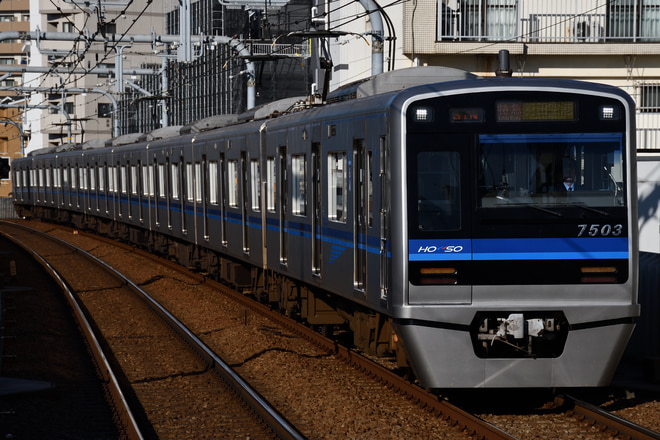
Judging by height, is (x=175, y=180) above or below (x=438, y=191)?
below

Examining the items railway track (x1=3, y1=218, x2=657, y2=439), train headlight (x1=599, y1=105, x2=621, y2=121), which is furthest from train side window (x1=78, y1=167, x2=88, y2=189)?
train headlight (x1=599, y1=105, x2=621, y2=121)

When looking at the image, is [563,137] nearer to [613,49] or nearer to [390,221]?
[390,221]

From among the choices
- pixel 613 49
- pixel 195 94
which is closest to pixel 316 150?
pixel 613 49

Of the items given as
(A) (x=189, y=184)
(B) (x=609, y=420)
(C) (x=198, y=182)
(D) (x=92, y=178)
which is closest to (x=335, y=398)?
(B) (x=609, y=420)

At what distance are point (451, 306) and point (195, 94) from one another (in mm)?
57658

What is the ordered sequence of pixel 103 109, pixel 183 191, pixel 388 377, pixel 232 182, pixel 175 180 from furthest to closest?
pixel 103 109
pixel 175 180
pixel 183 191
pixel 232 182
pixel 388 377

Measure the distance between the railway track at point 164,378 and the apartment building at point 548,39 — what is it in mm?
9530

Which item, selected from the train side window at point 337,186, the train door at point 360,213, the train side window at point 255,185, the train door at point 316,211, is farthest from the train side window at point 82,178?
the train door at point 360,213

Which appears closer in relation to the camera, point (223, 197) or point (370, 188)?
point (370, 188)

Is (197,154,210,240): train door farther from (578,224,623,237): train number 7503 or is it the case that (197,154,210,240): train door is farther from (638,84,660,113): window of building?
(578,224,623,237): train number 7503

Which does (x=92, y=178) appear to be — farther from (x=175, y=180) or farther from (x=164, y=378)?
(x=164, y=378)

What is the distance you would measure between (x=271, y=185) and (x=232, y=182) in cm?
303

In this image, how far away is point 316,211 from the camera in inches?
485

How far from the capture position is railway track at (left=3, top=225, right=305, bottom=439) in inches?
362
